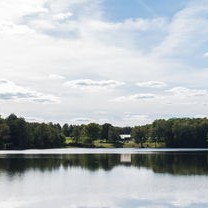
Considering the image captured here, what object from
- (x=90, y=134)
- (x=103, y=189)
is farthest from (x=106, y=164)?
(x=90, y=134)

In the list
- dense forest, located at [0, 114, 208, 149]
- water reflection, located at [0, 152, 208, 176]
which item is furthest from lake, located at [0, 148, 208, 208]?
dense forest, located at [0, 114, 208, 149]

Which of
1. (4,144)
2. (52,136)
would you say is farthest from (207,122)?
(4,144)

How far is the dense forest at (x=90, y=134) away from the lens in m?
161

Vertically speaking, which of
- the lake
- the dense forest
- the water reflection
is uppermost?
the dense forest

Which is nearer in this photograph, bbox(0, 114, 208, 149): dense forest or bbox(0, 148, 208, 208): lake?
bbox(0, 148, 208, 208): lake

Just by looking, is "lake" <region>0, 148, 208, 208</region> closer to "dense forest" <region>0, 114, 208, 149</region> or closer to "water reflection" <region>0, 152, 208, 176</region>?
"water reflection" <region>0, 152, 208, 176</region>

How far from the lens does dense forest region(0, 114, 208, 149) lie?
6353 inches

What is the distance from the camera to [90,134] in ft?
641

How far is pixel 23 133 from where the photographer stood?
161 m

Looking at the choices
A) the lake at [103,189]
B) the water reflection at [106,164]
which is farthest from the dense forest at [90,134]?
the lake at [103,189]

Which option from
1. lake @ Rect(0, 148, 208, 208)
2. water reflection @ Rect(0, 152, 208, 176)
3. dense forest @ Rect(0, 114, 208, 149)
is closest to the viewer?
lake @ Rect(0, 148, 208, 208)

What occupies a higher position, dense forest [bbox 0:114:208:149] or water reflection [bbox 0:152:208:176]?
dense forest [bbox 0:114:208:149]

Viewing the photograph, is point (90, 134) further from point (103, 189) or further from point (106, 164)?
point (103, 189)

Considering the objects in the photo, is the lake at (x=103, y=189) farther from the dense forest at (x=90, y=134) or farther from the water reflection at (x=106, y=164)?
the dense forest at (x=90, y=134)
